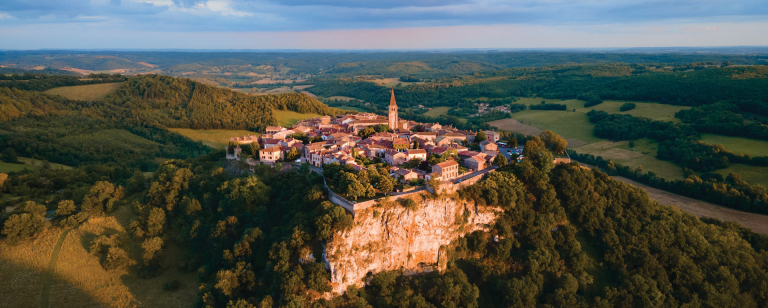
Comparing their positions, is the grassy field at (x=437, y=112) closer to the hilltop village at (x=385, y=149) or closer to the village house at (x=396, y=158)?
the hilltop village at (x=385, y=149)

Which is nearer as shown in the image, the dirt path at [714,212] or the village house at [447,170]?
the village house at [447,170]

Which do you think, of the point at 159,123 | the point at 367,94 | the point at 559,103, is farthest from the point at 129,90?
the point at 559,103

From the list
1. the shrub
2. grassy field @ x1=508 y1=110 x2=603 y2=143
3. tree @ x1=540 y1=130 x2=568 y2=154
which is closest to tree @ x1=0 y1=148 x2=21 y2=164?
tree @ x1=540 y1=130 x2=568 y2=154

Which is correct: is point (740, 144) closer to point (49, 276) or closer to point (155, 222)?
point (155, 222)

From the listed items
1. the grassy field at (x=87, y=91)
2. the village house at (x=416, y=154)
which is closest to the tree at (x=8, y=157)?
the grassy field at (x=87, y=91)

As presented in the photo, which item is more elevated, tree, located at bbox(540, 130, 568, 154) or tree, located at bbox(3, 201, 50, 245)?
tree, located at bbox(540, 130, 568, 154)

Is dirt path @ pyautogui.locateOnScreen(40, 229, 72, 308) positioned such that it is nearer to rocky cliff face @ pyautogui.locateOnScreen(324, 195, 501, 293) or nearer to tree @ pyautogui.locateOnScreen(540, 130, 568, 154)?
rocky cliff face @ pyautogui.locateOnScreen(324, 195, 501, 293)
